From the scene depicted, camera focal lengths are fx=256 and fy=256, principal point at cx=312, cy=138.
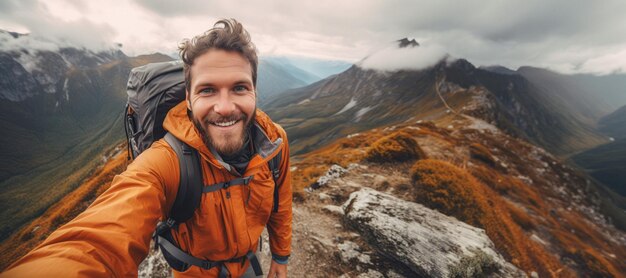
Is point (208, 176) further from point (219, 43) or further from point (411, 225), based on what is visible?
point (411, 225)

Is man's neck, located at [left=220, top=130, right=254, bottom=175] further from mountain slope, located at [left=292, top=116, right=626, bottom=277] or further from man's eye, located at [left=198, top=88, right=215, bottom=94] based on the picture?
mountain slope, located at [left=292, top=116, right=626, bottom=277]

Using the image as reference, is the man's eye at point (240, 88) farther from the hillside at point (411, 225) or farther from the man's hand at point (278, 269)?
the hillside at point (411, 225)

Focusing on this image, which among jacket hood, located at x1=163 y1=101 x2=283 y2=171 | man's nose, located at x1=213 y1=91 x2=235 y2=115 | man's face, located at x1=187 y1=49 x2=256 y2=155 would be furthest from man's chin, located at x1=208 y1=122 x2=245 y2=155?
man's nose, located at x1=213 y1=91 x2=235 y2=115

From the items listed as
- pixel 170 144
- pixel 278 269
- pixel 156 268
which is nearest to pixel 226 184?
pixel 170 144

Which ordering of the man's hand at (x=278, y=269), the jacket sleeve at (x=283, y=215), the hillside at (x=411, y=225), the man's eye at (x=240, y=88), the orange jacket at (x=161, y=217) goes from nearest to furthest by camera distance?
the orange jacket at (x=161, y=217) < the man's eye at (x=240, y=88) < the jacket sleeve at (x=283, y=215) < the man's hand at (x=278, y=269) < the hillside at (x=411, y=225)

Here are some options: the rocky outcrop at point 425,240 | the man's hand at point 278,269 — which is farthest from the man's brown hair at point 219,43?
the rocky outcrop at point 425,240

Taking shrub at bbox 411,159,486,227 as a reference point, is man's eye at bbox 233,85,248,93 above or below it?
above
